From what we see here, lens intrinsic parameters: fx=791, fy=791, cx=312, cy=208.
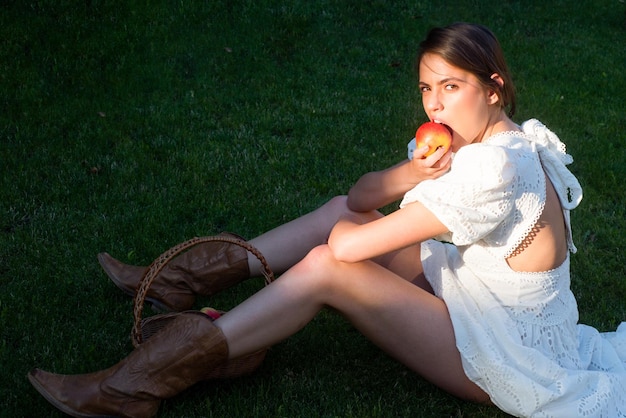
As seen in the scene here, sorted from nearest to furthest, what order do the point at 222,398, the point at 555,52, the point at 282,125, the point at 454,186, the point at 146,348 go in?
the point at 454,186, the point at 146,348, the point at 222,398, the point at 282,125, the point at 555,52

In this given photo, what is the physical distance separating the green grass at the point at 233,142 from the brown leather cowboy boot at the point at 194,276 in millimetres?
185

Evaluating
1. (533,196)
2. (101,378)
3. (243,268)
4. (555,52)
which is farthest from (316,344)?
(555,52)

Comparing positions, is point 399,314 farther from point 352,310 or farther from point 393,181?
point 393,181

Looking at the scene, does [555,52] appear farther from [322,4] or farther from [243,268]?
[243,268]

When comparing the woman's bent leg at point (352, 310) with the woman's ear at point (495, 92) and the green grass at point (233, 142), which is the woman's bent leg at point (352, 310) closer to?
the green grass at point (233, 142)

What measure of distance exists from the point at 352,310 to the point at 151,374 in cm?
93

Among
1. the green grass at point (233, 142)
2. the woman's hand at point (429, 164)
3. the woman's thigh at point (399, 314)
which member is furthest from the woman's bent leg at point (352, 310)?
the woman's hand at point (429, 164)

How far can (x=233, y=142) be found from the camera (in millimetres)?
6824

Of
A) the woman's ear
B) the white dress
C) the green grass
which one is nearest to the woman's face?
the woman's ear

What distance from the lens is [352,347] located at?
4359 mm

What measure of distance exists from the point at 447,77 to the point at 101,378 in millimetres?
2026

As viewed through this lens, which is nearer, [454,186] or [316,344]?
[454,186]

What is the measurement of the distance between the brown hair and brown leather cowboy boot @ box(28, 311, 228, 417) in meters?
1.57

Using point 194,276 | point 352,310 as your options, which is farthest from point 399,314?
point 194,276
